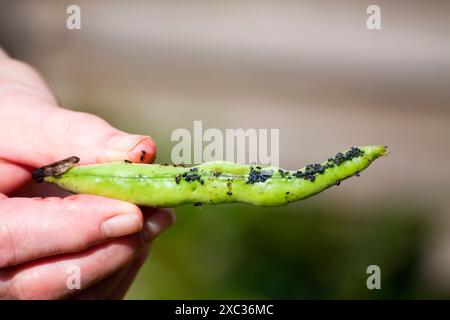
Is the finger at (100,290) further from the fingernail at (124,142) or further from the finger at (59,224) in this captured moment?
the fingernail at (124,142)

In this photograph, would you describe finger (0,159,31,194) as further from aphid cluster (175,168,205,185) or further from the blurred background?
the blurred background

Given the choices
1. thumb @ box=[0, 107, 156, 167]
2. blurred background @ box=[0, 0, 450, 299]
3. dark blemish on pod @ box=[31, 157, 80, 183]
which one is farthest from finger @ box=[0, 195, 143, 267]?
blurred background @ box=[0, 0, 450, 299]

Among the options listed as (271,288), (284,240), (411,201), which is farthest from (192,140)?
(411,201)

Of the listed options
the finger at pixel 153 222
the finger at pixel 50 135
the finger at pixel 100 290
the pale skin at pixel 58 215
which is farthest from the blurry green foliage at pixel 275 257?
the finger at pixel 50 135

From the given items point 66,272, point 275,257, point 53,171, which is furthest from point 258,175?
point 275,257

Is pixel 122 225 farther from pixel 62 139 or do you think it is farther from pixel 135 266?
pixel 135 266

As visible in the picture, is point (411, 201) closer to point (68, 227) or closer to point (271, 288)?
point (271, 288)

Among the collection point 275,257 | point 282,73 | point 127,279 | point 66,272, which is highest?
point 282,73
